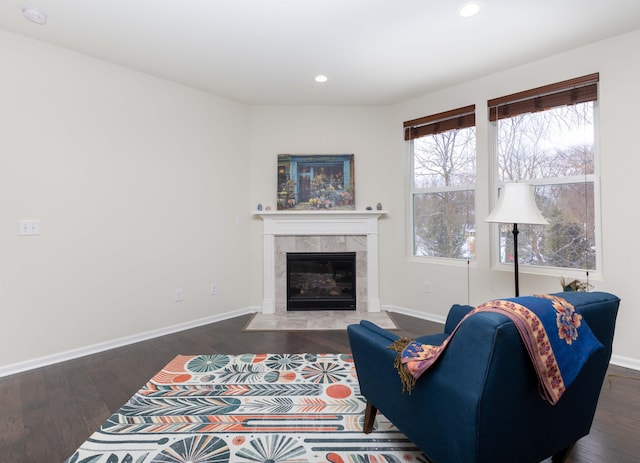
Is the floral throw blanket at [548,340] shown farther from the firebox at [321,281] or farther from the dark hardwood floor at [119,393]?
the firebox at [321,281]

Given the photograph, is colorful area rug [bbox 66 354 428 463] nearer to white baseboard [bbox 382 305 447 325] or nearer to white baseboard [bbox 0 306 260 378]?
white baseboard [bbox 0 306 260 378]

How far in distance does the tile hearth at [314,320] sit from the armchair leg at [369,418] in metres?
1.77

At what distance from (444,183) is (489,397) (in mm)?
3146

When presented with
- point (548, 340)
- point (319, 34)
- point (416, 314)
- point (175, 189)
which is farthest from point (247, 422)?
point (319, 34)

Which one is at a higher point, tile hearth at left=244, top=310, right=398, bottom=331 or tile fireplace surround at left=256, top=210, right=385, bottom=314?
tile fireplace surround at left=256, top=210, right=385, bottom=314

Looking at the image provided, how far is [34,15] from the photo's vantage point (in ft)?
7.57

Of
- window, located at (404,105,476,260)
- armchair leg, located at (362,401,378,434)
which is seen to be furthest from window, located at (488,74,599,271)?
armchair leg, located at (362,401,378,434)

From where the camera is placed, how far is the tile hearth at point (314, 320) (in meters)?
3.54

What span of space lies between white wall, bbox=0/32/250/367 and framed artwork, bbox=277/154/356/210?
635 mm

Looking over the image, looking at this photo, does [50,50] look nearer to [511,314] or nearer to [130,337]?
[130,337]

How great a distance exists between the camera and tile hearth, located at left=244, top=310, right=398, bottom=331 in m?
3.54

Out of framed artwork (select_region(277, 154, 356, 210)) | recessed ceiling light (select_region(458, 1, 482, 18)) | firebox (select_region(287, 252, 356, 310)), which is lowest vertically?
firebox (select_region(287, 252, 356, 310))

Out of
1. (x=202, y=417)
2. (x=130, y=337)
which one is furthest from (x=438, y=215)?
(x=130, y=337)

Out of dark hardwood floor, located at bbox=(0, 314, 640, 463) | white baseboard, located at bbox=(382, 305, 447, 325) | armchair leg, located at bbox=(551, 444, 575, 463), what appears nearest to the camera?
armchair leg, located at bbox=(551, 444, 575, 463)
